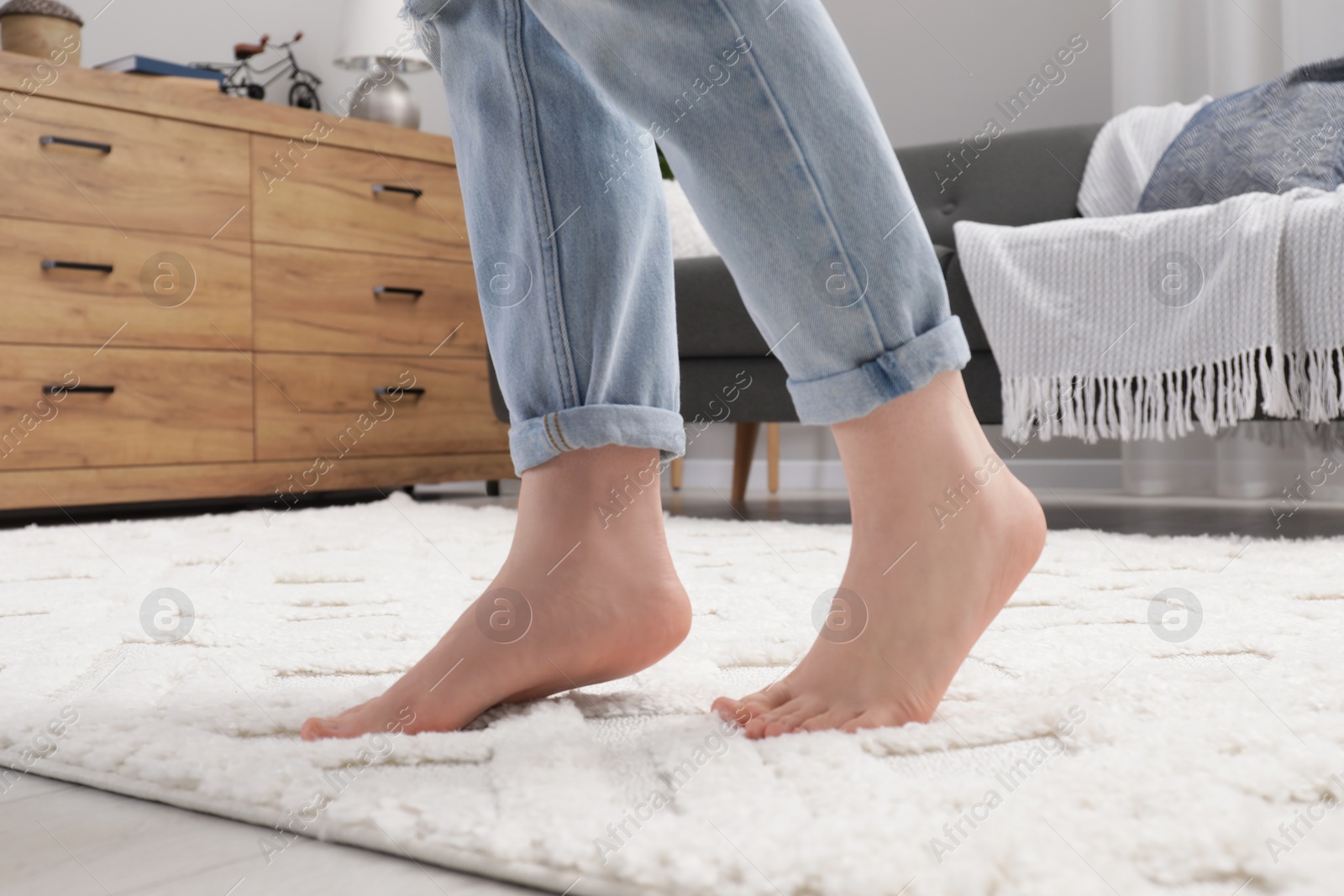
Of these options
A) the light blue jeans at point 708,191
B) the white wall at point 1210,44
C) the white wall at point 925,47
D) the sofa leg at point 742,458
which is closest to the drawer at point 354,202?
the white wall at point 925,47

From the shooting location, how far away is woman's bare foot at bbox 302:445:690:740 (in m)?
0.57

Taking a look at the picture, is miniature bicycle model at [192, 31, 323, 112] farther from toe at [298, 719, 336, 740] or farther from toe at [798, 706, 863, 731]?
toe at [798, 706, 863, 731]

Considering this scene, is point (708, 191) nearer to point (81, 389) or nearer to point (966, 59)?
point (81, 389)

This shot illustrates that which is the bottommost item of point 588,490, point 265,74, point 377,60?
point 588,490

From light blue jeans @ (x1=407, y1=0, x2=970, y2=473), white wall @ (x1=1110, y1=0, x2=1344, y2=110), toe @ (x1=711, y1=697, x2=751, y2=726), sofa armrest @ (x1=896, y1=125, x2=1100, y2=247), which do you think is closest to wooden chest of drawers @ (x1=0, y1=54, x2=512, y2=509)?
sofa armrest @ (x1=896, y1=125, x2=1100, y2=247)

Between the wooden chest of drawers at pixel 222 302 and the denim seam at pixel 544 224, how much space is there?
164 centimetres

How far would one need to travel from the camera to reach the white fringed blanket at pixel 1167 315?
1393 mm

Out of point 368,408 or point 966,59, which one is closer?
point 368,408

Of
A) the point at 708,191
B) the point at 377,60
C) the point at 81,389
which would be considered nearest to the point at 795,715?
the point at 708,191

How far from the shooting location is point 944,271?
1.81m

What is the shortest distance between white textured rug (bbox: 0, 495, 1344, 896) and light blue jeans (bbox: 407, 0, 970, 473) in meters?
0.16

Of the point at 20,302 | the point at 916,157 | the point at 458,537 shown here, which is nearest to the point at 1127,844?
the point at 458,537

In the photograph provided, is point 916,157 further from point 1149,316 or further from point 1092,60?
point 1149,316

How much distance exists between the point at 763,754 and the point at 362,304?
202cm
